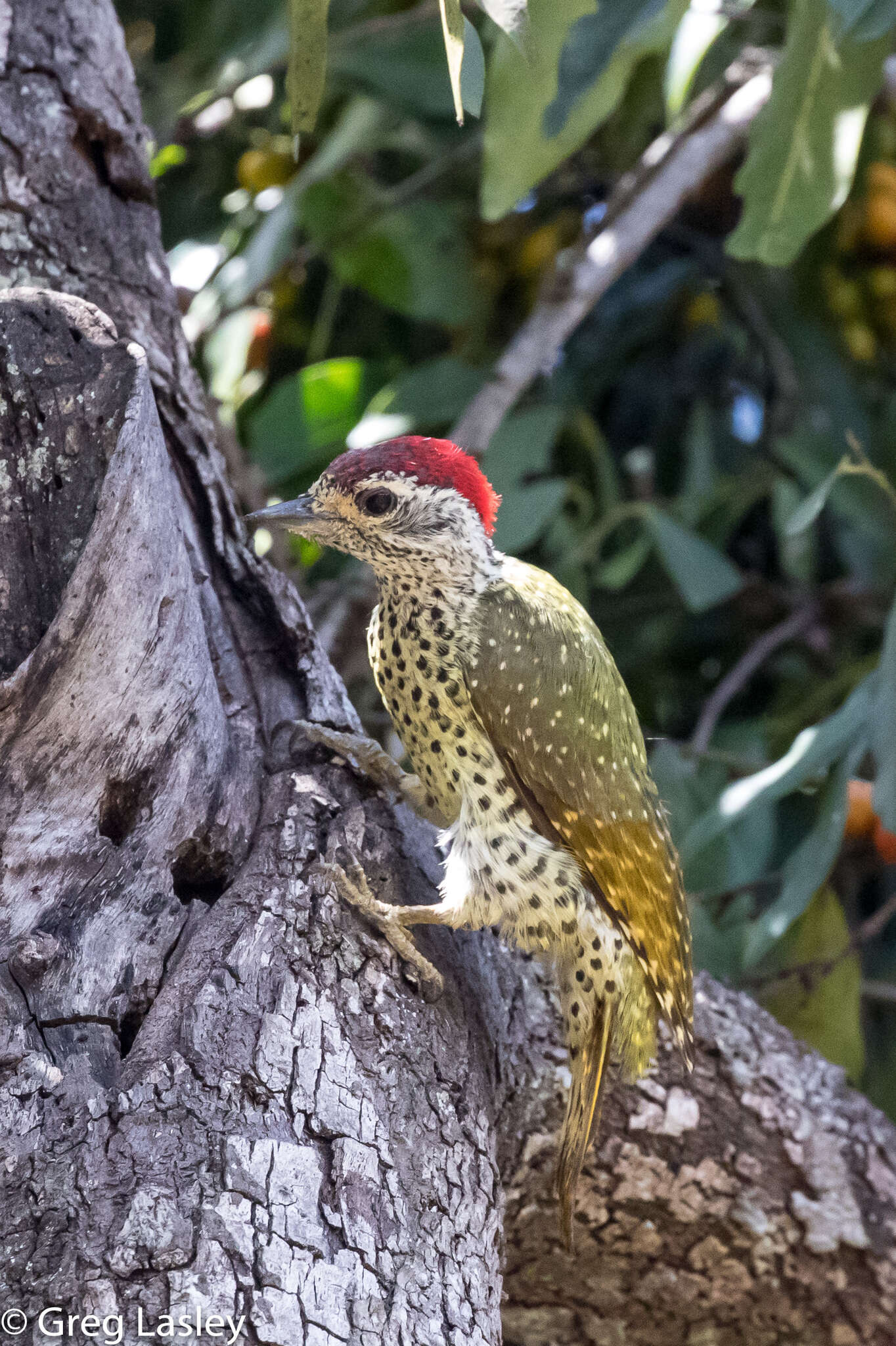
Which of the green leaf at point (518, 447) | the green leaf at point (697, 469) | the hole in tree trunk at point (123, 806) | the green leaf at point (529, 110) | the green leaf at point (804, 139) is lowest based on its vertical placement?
the green leaf at point (697, 469)

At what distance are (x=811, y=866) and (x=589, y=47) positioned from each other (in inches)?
63.8

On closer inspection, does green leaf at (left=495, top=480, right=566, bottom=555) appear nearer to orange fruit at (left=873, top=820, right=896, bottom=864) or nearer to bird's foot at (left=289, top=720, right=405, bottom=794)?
orange fruit at (left=873, top=820, right=896, bottom=864)

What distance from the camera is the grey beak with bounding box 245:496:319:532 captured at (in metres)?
2.17

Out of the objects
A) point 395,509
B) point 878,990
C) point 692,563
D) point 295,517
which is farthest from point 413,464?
point 878,990

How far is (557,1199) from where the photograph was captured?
2258 mm

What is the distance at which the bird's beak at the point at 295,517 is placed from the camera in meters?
2.18

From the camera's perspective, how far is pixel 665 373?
450 cm

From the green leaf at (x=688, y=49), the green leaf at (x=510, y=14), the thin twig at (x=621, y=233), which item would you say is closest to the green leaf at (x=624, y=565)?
the thin twig at (x=621, y=233)

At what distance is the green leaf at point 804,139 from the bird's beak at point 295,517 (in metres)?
1.10

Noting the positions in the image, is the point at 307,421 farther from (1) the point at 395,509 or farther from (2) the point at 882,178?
(2) the point at 882,178

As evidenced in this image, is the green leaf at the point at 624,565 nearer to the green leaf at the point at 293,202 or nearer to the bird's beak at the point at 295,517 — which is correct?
the green leaf at the point at 293,202

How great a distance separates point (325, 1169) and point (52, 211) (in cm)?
156

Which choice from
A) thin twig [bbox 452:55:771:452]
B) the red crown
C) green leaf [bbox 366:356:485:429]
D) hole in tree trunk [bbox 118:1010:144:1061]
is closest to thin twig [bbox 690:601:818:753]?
thin twig [bbox 452:55:771:452]

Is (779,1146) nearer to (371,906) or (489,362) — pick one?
(371,906)
